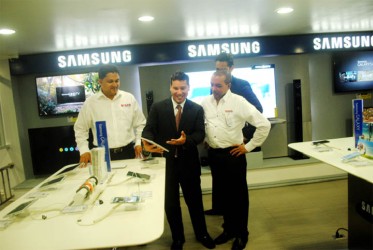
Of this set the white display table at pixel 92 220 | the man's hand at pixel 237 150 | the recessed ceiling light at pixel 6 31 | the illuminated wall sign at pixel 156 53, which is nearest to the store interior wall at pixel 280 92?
the illuminated wall sign at pixel 156 53

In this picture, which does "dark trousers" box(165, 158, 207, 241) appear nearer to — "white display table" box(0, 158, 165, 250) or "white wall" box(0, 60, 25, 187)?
"white display table" box(0, 158, 165, 250)

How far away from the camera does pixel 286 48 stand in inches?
174

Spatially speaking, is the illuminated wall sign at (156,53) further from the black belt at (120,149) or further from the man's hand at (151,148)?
the man's hand at (151,148)

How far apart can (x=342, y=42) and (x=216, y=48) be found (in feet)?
6.39

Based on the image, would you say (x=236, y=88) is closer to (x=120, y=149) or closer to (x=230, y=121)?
(x=230, y=121)

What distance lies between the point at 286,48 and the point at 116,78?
2.94m

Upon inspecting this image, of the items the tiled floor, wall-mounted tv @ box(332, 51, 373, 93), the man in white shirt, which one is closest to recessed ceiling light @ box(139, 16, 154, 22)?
the man in white shirt

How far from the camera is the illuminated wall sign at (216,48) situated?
4.26 meters

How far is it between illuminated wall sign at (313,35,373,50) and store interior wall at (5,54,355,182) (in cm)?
26

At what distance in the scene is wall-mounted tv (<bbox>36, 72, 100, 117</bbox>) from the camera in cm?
443

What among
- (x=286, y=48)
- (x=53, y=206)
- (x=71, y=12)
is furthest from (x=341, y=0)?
(x=53, y=206)

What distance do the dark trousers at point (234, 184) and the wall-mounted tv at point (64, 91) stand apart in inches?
102

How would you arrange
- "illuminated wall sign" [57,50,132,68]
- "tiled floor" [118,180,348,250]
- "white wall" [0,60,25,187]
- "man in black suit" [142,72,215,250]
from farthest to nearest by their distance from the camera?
"white wall" [0,60,25,187], "illuminated wall sign" [57,50,132,68], "tiled floor" [118,180,348,250], "man in black suit" [142,72,215,250]

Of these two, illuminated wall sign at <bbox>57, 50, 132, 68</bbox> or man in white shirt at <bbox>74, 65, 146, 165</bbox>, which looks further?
illuminated wall sign at <bbox>57, 50, 132, 68</bbox>
